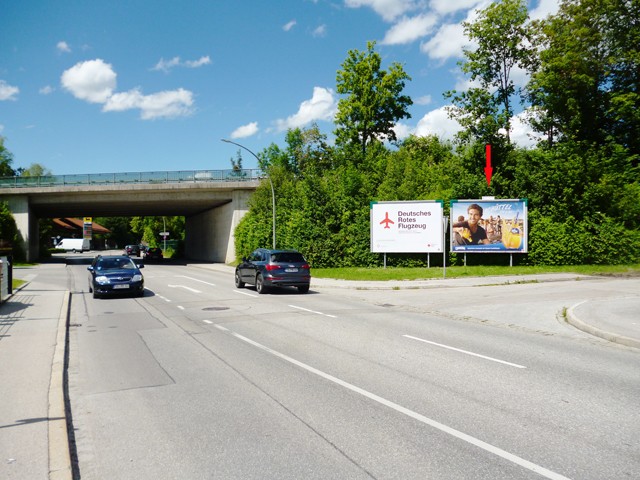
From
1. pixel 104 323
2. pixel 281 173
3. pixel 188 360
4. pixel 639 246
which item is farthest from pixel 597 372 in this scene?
pixel 281 173

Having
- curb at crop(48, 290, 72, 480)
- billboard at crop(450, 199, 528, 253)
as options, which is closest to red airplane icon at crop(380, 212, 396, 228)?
billboard at crop(450, 199, 528, 253)

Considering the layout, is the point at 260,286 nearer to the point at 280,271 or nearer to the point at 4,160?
the point at 280,271

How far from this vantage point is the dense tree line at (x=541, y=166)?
1075 inches

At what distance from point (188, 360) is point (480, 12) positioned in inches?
1292

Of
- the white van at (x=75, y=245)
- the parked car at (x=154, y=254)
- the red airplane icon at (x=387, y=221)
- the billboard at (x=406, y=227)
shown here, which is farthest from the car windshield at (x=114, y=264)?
the white van at (x=75, y=245)

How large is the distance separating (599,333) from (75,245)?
91.5 metres

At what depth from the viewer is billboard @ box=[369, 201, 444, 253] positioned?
89.8 ft

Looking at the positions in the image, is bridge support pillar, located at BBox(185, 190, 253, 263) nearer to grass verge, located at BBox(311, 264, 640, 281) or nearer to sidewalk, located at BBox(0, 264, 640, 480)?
grass verge, located at BBox(311, 264, 640, 281)

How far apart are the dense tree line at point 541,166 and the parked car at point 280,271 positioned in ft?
36.3

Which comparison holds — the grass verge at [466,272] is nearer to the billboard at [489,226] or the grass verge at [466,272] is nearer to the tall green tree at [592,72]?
the billboard at [489,226]

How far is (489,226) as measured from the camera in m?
27.1

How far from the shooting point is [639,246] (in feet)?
87.4

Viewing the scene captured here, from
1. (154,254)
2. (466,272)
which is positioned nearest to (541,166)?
(466,272)

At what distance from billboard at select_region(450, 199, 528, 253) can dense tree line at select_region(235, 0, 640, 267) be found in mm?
1141
